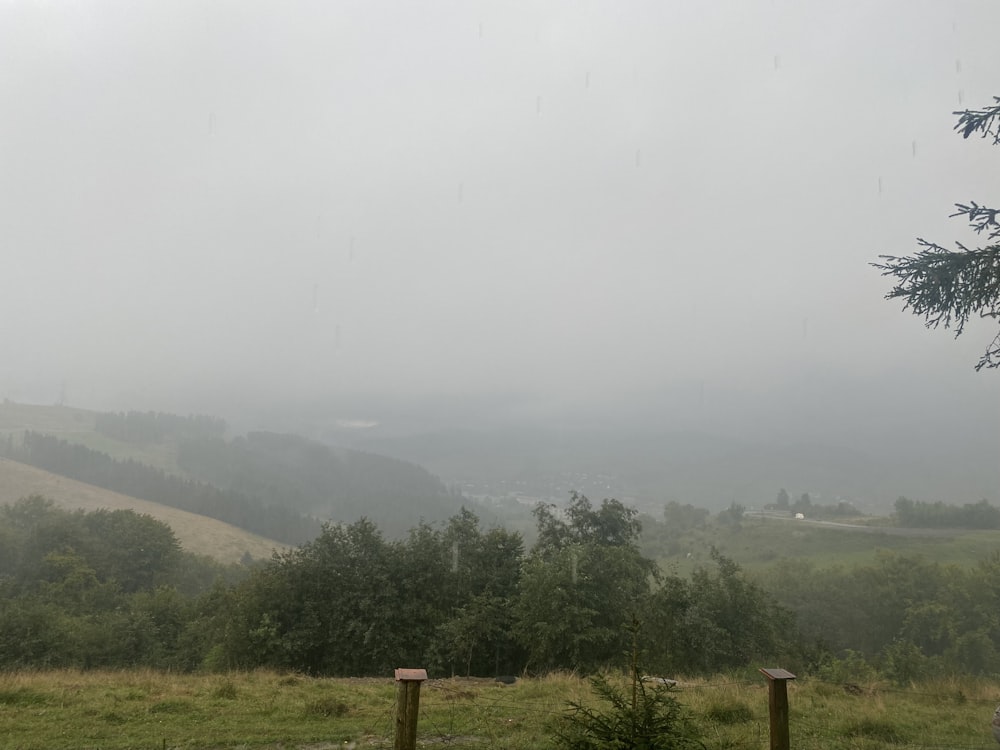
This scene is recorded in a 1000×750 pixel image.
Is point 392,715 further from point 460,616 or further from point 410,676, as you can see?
point 460,616

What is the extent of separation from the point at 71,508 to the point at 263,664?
17733cm

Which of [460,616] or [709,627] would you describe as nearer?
[709,627]

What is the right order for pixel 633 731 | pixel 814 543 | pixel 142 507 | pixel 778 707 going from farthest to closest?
pixel 142 507 → pixel 814 543 → pixel 778 707 → pixel 633 731

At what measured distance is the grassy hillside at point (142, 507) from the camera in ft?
495

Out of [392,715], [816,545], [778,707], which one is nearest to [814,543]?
[816,545]

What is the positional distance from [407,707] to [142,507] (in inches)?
8284

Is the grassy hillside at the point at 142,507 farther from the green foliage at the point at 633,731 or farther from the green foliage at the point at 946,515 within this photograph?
the green foliage at the point at 946,515

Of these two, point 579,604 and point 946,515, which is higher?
point 579,604

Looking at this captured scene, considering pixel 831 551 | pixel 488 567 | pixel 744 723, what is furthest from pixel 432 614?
pixel 831 551

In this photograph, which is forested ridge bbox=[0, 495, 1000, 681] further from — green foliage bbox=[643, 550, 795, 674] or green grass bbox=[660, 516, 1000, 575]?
Result: green grass bbox=[660, 516, 1000, 575]

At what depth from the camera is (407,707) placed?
681 cm

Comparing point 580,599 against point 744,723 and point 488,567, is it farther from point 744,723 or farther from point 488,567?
point 744,723

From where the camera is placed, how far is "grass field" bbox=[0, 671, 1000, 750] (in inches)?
439

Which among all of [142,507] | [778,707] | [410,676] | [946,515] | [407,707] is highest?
[410,676]
